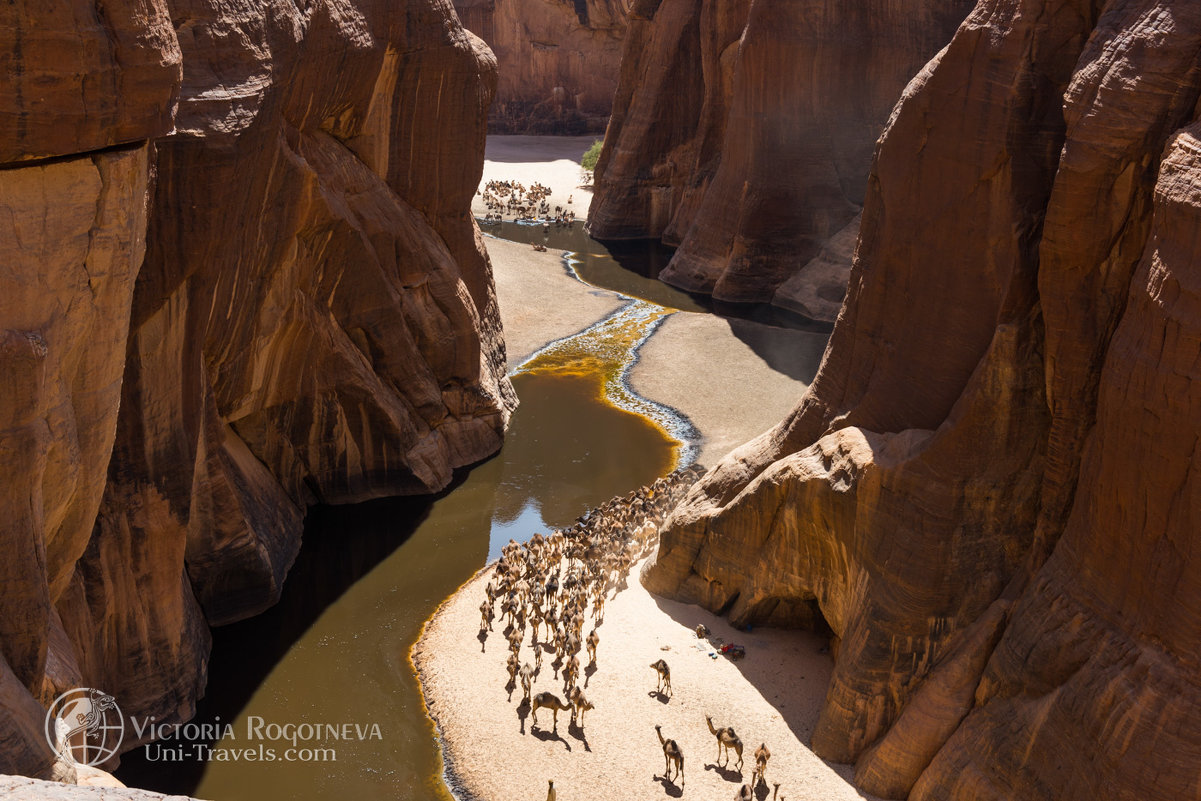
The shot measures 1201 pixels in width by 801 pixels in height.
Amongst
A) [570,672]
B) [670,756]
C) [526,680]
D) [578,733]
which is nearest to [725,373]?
[526,680]

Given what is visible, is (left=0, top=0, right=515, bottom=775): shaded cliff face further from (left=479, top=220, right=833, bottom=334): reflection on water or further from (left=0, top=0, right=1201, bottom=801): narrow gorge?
(left=479, top=220, right=833, bottom=334): reflection on water

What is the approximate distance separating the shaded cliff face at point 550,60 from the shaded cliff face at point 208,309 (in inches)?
1764

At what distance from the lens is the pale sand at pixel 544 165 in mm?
54531

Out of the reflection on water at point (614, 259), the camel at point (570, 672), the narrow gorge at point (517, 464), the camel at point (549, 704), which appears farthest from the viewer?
the reflection on water at point (614, 259)

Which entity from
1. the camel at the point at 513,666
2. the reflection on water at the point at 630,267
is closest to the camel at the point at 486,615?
the camel at the point at 513,666

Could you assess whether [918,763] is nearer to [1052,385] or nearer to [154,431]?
[1052,385]

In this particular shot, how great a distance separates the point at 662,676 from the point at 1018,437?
546 centimetres

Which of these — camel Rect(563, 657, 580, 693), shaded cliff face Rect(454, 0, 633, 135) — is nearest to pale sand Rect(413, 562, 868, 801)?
camel Rect(563, 657, 580, 693)

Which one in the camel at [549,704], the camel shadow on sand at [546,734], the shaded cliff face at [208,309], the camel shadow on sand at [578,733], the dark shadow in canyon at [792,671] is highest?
the shaded cliff face at [208,309]

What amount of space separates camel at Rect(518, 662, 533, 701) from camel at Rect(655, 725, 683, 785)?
219 cm

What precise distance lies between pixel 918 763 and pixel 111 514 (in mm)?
9961

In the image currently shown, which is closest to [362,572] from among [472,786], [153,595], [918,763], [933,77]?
[153,595]

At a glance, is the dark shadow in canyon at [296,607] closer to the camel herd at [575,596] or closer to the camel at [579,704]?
the camel herd at [575,596]

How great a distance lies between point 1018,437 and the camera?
12.0 m
